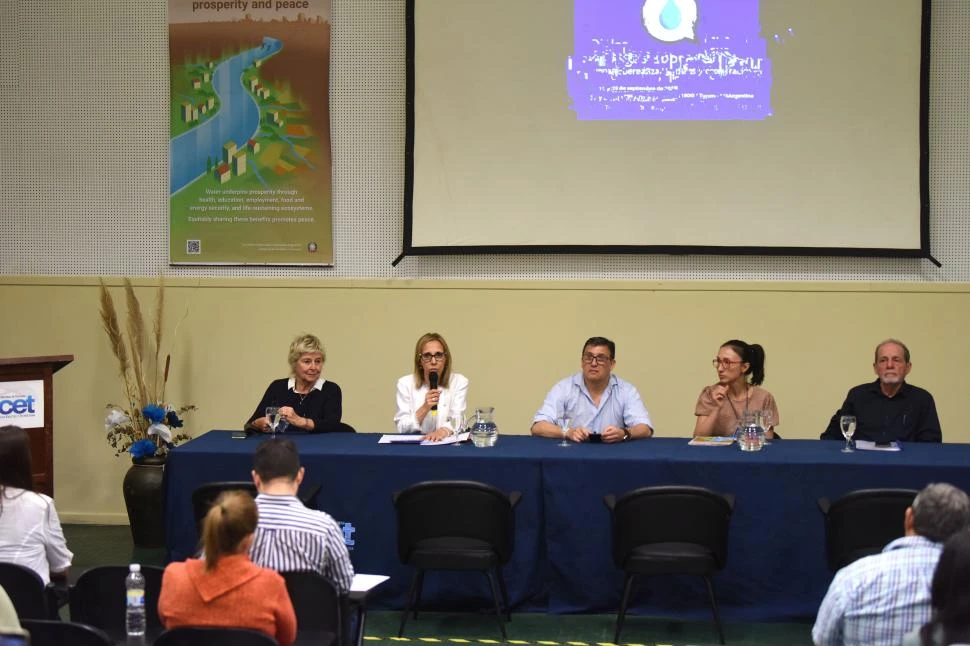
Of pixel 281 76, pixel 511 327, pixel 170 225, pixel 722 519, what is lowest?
pixel 722 519

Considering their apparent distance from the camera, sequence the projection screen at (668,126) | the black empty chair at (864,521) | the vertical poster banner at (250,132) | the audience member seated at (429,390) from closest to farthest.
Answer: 1. the black empty chair at (864,521)
2. the audience member seated at (429,390)
3. the projection screen at (668,126)
4. the vertical poster banner at (250,132)

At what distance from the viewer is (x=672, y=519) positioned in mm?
4941

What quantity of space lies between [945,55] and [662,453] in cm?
387

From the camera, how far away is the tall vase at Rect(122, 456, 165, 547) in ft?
23.3

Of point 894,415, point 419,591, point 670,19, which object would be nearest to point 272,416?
point 419,591

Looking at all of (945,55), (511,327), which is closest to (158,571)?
(511,327)

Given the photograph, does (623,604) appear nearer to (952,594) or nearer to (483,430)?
(483,430)

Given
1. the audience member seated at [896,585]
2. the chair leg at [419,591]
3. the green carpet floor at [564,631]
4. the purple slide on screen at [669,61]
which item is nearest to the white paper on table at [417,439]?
the chair leg at [419,591]

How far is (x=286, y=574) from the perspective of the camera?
11.9 feet

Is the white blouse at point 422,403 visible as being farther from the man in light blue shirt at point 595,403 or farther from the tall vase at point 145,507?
the tall vase at point 145,507

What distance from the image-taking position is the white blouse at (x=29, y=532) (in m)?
4.01

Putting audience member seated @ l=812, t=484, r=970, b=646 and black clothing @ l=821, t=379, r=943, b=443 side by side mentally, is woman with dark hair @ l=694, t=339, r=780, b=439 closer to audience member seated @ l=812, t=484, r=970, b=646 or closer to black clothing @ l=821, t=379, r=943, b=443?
black clothing @ l=821, t=379, r=943, b=443

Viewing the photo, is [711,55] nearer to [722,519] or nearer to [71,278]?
[722,519]

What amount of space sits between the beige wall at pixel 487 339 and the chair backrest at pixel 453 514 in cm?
266
